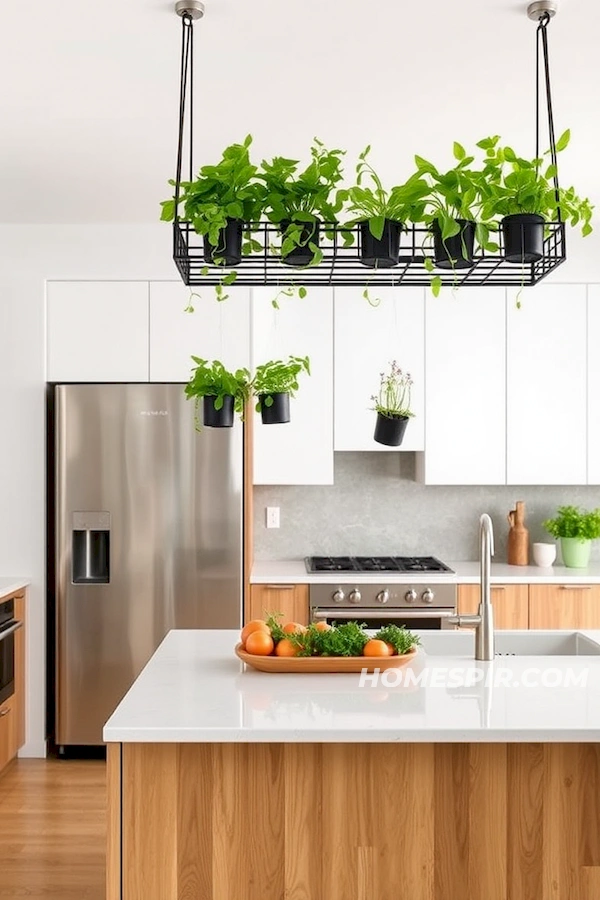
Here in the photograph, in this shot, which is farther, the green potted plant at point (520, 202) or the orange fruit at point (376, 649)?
the orange fruit at point (376, 649)

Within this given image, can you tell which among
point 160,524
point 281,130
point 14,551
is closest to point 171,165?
point 281,130

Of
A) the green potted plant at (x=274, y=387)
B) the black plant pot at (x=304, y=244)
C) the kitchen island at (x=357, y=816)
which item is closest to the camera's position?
the kitchen island at (x=357, y=816)

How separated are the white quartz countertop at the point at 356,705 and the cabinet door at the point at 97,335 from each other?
218cm

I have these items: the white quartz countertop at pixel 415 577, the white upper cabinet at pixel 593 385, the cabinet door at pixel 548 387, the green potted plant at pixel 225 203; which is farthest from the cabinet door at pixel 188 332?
the green potted plant at pixel 225 203

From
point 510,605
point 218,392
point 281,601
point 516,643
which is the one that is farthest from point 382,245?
point 510,605

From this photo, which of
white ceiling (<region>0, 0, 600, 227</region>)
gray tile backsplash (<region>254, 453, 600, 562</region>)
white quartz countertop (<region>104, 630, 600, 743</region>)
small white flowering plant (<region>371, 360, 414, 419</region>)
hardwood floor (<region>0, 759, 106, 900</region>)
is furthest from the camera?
gray tile backsplash (<region>254, 453, 600, 562</region>)

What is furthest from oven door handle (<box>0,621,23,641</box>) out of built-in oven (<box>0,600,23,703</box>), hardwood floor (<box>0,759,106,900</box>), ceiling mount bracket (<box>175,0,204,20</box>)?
ceiling mount bracket (<box>175,0,204,20</box>)

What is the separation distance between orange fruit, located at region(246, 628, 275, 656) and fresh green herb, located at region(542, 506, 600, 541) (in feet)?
9.04

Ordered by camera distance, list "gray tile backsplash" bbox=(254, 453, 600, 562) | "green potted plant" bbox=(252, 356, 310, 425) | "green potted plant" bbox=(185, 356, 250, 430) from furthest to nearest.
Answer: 1. "gray tile backsplash" bbox=(254, 453, 600, 562)
2. "green potted plant" bbox=(252, 356, 310, 425)
3. "green potted plant" bbox=(185, 356, 250, 430)

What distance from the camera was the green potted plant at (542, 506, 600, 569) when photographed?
4.99 metres

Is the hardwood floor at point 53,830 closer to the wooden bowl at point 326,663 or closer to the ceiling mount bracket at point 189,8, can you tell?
the wooden bowl at point 326,663

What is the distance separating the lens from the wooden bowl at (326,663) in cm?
A: 261

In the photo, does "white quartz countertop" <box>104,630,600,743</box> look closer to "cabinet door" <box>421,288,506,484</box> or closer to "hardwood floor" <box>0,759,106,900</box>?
"hardwood floor" <box>0,759,106,900</box>

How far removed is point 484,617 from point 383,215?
1.19 m
